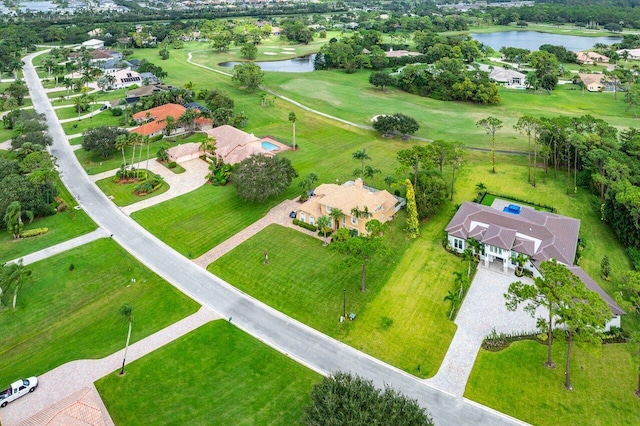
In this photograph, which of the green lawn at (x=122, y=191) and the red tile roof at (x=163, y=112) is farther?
the red tile roof at (x=163, y=112)

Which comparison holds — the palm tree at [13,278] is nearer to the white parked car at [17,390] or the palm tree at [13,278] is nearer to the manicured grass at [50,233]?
the manicured grass at [50,233]

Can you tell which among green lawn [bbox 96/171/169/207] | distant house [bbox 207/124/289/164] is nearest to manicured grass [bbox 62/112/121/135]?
distant house [bbox 207/124/289/164]

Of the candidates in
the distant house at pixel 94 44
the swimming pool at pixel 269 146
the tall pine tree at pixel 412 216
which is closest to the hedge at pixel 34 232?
the swimming pool at pixel 269 146

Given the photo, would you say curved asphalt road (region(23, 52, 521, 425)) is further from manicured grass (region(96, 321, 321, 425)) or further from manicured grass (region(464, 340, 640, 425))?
manicured grass (region(96, 321, 321, 425))

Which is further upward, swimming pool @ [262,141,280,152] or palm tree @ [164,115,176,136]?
palm tree @ [164,115,176,136]

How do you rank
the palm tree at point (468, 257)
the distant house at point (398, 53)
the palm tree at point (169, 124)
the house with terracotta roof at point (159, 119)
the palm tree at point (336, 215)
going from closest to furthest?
1. the palm tree at point (468, 257)
2. the palm tree at point (336, 215)
3. the palm tree at point (169, 124)
4. the house with terracotta roof at point (159, 119)
5. the distant house at point (398, 53)
